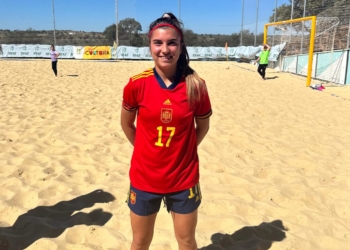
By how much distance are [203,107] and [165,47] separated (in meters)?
0.41

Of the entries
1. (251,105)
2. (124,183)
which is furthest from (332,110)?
(124,183)

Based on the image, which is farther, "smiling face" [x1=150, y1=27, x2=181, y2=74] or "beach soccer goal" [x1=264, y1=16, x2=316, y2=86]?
"beach soccer goal" [x1=264, y1=16, x2=316, y2=86]

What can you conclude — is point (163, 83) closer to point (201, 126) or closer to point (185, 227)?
point (201, 126)

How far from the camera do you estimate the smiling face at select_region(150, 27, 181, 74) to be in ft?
5.91

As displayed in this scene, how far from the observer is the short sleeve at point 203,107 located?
186 centimetres

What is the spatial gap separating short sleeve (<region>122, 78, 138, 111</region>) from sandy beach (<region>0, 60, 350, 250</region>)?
4.32 ft

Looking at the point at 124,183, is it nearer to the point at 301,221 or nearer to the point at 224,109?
the point at 301,221

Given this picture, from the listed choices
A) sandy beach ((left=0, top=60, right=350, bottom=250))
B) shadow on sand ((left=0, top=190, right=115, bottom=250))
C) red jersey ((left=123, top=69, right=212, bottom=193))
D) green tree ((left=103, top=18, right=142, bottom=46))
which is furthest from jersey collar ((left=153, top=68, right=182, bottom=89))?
green tree ((left=103, top=18, right=142, bottom=46))

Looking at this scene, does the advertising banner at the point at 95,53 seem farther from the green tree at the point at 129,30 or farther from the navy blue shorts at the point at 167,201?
the navy blue shorts at the point at 167,201

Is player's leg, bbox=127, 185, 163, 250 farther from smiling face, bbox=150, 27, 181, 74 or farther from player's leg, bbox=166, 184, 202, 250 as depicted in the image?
smiling face, bbox=150, 27, 181, 74

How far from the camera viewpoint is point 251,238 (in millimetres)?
2826

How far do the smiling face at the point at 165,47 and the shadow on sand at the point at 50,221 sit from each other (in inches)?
70.2

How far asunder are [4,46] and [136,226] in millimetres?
31096

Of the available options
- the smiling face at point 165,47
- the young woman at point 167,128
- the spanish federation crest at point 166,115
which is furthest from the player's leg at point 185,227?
the smiling face at point 165,47
